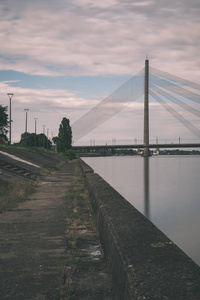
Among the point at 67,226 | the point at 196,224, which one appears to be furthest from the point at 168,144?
the point at 67,226

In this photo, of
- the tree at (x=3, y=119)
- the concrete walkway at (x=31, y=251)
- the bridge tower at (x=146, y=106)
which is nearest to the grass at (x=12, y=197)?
the concrete walkway at (x=31, y=251)

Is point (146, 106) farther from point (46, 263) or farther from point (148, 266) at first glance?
point (148, 266)

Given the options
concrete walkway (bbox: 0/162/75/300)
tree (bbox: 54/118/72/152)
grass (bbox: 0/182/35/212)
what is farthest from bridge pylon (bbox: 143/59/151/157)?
concrete walkway (bbox: 0/162/75/300)

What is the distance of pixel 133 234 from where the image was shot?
10.9ft

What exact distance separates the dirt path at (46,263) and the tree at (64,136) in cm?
7315

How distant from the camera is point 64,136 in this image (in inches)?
3110

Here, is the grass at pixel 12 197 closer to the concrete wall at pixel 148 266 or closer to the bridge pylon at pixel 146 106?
the concrete wall at pixel 148 266

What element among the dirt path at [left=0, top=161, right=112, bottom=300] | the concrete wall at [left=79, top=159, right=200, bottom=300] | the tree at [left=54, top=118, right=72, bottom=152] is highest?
the tree at [left=54, top=118, right=72, bottom=152]

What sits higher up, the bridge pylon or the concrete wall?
the bridge pylon

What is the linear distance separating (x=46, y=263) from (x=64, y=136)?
7612 cm

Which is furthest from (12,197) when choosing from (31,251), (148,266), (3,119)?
(3,119)

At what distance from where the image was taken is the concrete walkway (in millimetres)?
2990

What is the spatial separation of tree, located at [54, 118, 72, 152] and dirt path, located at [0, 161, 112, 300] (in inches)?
2880

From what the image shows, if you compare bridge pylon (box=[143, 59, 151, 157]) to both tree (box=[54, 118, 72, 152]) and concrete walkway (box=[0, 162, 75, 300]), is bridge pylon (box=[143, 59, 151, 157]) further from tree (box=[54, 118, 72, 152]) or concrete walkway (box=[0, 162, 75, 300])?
concrete walkway (box=[0, 162, 75, 300])
